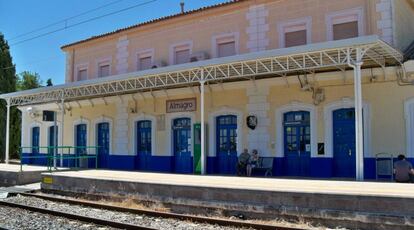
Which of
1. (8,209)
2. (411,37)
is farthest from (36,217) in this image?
(411,37)

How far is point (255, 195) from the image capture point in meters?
10.0

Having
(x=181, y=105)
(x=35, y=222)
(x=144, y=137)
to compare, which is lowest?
(x=35, y=222)

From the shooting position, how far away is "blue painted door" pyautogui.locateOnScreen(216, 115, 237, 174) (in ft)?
53.3

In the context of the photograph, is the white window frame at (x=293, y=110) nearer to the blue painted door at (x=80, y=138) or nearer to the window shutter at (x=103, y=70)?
the window shutter at (x=103, y=70)

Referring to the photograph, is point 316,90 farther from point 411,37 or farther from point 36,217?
point 36,217

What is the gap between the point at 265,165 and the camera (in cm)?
1512

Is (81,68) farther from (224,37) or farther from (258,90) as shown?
(258,90)

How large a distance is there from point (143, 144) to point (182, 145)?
2.28m

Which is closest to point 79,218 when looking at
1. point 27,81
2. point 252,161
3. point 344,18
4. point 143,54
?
point 252,161

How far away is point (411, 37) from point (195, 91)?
7830 mm

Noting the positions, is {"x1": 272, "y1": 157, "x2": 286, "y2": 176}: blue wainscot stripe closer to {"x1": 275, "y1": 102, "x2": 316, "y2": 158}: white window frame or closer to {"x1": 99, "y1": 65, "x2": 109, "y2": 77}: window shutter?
{"x1": 275, "y1": 102, "x2": 316, "y2": 158}: white window frame

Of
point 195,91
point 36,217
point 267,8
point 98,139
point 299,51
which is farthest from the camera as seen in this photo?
point 98,139

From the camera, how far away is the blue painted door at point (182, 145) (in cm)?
1755

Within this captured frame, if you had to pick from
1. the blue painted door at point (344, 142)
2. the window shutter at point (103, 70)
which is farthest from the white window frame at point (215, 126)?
the window shutter at point (103, 70)
